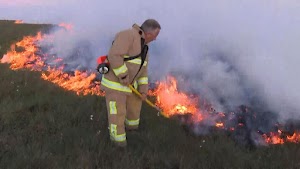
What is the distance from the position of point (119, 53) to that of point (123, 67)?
202mm

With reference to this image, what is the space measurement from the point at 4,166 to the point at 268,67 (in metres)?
4.83

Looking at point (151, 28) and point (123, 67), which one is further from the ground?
point (151, 28)

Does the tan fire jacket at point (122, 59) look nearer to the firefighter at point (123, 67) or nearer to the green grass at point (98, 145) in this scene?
the firefighter at point (123, 67)

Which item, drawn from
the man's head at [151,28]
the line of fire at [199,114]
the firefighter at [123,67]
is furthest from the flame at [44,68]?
the man's head at [151,28]

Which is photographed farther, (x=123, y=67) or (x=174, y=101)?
(x=174, y=101)

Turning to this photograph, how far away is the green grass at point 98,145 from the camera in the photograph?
194 inches

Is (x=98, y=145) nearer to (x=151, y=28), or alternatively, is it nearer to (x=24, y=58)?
(x=151, y=28)

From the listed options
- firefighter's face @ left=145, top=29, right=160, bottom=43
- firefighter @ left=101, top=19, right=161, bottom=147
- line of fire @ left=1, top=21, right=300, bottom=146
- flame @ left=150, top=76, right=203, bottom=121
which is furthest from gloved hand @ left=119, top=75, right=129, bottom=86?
flame @ left=150, top=76, right=203, bottom=121

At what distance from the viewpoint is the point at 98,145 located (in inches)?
215

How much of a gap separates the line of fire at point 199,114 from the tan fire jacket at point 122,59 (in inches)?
60.3

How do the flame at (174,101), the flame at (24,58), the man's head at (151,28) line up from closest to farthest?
the man's head at (151,28), the flame at (174,101), the flame at (24,58)

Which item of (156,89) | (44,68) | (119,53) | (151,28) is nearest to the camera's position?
(119,53)

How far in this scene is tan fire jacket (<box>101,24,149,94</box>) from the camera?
518 centimetres

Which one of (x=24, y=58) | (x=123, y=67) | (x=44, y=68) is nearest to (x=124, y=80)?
(x=123, y=67)
